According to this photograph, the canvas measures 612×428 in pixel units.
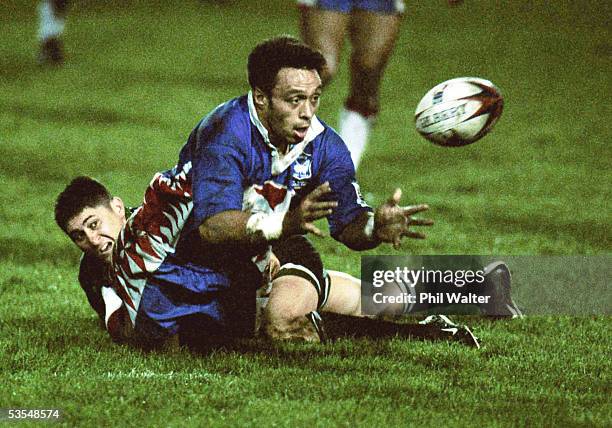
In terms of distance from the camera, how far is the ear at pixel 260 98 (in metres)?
4.95

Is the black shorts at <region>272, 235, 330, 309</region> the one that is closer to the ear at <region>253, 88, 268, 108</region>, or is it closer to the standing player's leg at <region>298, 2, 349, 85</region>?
the ear at <region>253, 88, 268, 108</region>

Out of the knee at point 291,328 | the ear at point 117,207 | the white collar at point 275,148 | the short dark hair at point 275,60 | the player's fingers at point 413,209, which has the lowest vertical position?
the knee at point 291,328

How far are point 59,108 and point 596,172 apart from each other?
7.32 meters

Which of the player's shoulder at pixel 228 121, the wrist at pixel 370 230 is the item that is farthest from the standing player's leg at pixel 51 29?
the wrist at pixel 370 230

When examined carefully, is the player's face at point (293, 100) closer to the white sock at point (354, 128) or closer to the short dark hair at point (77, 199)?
the short dark hair at point (77, 199)

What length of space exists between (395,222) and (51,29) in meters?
14.6

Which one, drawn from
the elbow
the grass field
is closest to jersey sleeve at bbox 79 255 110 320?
the grass field

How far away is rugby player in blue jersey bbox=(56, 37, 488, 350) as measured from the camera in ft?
15.6

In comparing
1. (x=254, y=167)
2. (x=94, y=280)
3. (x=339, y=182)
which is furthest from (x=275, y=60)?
(x=94, y=280)

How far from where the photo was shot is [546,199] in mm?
9836

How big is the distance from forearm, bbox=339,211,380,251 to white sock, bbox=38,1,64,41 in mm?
13421

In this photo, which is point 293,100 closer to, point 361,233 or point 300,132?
point 300,132

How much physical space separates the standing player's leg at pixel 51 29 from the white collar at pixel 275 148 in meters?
13.2

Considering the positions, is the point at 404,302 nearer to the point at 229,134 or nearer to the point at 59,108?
the point at 229,134
